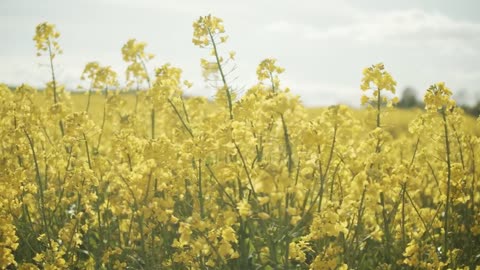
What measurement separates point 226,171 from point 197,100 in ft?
5.97

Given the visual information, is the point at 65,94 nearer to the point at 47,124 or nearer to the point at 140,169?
the point at 47,124

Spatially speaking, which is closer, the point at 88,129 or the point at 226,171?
the point at 226,171

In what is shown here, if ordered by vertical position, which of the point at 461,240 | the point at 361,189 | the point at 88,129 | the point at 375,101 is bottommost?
the point at 461,240

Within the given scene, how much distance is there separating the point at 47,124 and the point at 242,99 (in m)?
2.54

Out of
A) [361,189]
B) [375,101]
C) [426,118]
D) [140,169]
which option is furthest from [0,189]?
[426,118]

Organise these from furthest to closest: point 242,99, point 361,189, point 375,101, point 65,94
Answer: point 65,94, point 375,101, point 242,99, point 361,189

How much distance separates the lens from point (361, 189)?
Result: 9.37ft

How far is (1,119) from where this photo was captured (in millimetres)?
4609

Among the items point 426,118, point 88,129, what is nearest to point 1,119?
point 88,129

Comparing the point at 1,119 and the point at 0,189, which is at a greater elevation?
the point at 1,119

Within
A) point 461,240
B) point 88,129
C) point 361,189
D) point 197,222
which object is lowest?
point 461,240

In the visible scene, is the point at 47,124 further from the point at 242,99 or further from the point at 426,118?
the point at 426,118

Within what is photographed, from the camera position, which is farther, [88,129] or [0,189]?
[88,129]

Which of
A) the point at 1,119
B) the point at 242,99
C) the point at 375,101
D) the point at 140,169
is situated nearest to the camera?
the point at 140,169
